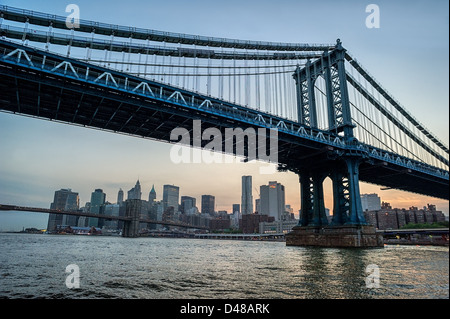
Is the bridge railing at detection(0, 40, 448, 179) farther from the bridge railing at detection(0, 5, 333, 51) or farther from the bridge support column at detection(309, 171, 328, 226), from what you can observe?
the bridge support column at detection(309, 171, 328, 226)

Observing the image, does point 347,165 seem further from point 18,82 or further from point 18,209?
point 18,209

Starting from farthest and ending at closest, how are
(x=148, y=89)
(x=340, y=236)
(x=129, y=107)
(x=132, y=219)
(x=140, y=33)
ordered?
(x=132, y=219)
(x=340, y=236)
(x=140, y=33)
(x=129, y=107)
(x=148, y=89)

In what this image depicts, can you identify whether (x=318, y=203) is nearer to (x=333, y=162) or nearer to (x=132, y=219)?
(x=333, y=162)

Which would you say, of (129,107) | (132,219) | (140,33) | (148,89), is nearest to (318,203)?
(148,89)

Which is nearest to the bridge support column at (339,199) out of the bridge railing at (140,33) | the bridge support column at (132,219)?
the bridge railing at (140,33)

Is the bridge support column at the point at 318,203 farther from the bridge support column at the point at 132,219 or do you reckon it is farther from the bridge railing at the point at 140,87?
the bridge support column at the point at 132,219

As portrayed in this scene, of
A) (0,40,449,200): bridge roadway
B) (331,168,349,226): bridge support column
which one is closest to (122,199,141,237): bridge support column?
(0,40,449,200): bridge roadway
